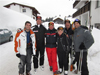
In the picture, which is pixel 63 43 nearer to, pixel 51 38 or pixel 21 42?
pixel 51 38

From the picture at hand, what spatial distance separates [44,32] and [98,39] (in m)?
3.95

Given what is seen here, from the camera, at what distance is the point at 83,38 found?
2750 millimetres

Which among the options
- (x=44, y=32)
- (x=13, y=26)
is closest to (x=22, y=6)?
(x=13, y=26)

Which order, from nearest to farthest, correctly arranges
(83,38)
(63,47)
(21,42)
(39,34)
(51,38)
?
(83,38) → (21,42) → (63,47) → (51,38) → (39,34)

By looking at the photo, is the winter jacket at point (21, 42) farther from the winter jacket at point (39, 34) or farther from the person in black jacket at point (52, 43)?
the person in black jacket at point (52, 43)

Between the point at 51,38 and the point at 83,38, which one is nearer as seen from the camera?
the point at 83,38

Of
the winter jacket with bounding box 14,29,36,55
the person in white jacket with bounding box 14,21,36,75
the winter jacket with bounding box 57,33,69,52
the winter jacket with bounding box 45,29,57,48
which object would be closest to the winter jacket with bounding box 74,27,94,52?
the winter jacket with bounding box 57,33,69,52

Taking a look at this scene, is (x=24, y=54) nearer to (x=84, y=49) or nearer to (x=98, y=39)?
(x=84, y=49)

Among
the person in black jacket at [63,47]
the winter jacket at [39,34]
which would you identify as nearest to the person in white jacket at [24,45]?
the winter jacket at [39,34]

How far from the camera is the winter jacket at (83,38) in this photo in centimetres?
251

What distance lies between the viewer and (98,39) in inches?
207

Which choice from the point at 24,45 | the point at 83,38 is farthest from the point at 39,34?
the point at 83,38

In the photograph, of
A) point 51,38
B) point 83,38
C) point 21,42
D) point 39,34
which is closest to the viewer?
point 83,38

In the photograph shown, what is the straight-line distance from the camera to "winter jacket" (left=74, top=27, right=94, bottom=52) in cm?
251
